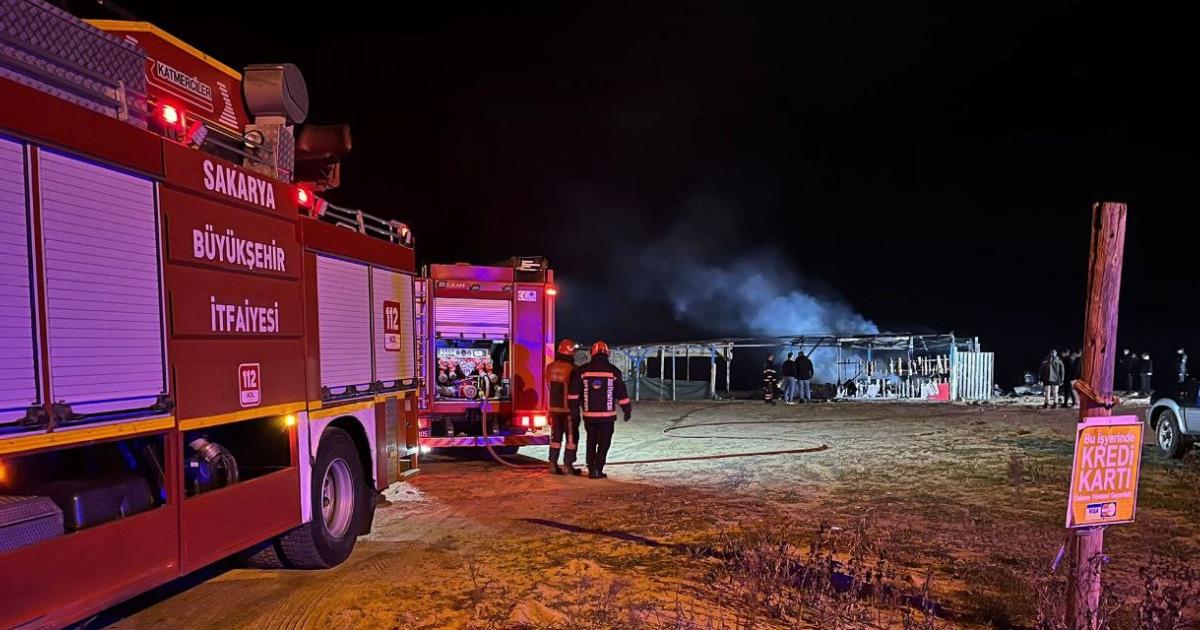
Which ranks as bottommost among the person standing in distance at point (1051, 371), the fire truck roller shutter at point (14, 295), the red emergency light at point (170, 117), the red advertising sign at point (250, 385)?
the person standing in distance at point (1051, 371)

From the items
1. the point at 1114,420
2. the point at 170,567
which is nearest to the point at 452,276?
the point at 170,567

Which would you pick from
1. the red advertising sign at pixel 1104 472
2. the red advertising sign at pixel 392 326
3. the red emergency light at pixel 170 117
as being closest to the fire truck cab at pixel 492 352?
the red advertising sign at pixel 392 326

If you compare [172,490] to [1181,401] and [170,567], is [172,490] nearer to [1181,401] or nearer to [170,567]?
[170,567]

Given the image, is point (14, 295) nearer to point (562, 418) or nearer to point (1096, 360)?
point (1096, 360)

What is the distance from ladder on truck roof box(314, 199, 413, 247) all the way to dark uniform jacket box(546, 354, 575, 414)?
2.90 metres

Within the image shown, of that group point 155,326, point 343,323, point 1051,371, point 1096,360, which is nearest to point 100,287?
point 155,326

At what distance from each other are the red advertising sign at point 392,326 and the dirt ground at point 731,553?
1634 millimetres

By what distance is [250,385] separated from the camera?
469 centimetres

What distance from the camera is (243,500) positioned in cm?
459

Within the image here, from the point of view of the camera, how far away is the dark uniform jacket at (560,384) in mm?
9828

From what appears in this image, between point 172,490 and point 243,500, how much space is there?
649 millimetres

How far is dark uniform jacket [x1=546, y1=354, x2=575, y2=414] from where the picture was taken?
9.83 m

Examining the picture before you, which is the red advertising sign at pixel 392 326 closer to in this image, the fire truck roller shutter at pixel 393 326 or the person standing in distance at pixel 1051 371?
the fire truck roller shutter at pixel 393 326

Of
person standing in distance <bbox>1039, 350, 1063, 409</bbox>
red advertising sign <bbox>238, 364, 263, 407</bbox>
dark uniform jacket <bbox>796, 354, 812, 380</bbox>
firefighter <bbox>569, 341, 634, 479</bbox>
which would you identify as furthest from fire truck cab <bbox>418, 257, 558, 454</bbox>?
person standing in distance <bbox>1039, 350, 1063, 409</bbox>
